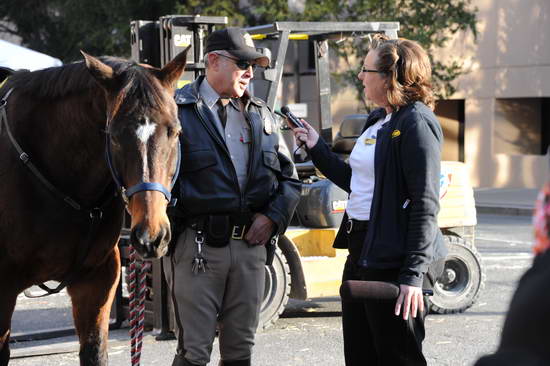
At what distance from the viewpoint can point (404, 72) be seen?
148 inches

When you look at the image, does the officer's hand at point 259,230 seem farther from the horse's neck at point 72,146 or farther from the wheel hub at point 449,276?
the wheel hub at point 449,276

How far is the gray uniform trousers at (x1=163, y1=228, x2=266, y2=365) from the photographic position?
12.4 ft

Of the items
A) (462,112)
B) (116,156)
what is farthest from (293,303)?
(462,112)

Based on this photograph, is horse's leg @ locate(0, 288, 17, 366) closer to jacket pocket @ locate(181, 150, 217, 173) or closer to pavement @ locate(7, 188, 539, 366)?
jacket pocket @ locate(181, 150, 217, 173)

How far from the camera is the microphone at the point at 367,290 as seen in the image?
11.6 ft

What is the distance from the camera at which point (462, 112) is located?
23.9 m

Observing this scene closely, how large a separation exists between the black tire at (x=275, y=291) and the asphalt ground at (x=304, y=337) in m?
0.17

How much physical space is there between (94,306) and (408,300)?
1.65 meters

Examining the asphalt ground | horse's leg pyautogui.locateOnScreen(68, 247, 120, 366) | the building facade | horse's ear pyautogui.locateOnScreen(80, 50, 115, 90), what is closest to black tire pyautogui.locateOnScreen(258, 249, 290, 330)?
the asphalt ground

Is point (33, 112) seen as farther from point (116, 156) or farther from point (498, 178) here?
point (498, 178)

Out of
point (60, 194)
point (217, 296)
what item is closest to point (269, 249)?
point (217, 296)

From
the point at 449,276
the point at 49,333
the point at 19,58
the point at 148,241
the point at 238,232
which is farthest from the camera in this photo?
the point at 19,58

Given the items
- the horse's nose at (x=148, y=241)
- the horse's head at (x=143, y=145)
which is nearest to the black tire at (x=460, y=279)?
the horse's head at (x=143, y=145)

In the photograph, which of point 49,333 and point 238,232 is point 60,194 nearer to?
point 238,232
